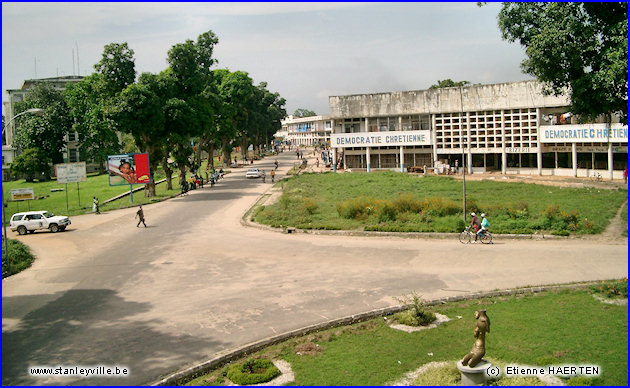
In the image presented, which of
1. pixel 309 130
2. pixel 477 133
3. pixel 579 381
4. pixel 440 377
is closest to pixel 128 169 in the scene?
pixel 477 133

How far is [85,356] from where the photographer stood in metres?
12.6

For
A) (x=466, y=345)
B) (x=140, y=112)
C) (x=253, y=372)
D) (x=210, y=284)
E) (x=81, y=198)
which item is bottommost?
(x=253, y=372)

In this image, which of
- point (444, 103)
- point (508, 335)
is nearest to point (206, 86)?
point (444, 103)

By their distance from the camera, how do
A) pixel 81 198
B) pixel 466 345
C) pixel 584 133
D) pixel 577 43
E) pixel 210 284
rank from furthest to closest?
pixel 81 198, pixel 584 133, pixel 577 43, pixel 210 284, pixel 466 345

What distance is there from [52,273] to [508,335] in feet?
53.7

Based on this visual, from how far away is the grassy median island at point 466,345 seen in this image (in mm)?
11328

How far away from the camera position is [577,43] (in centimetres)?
2155

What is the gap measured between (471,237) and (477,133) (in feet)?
91.3

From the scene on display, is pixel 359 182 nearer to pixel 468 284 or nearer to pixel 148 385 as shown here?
pixel 468 284

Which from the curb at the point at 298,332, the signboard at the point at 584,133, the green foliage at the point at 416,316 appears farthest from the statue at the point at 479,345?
the signboard at the point at 584,133

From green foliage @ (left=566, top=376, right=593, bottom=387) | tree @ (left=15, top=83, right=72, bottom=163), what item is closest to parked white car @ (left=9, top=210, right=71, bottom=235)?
green foliage @ (left=566, top=376, right=593, bottom=387)

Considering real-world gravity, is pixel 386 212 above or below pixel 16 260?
above

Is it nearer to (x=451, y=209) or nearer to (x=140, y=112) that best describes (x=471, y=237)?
(x=451, y=209)

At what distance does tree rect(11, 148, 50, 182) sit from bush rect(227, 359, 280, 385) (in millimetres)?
66498
